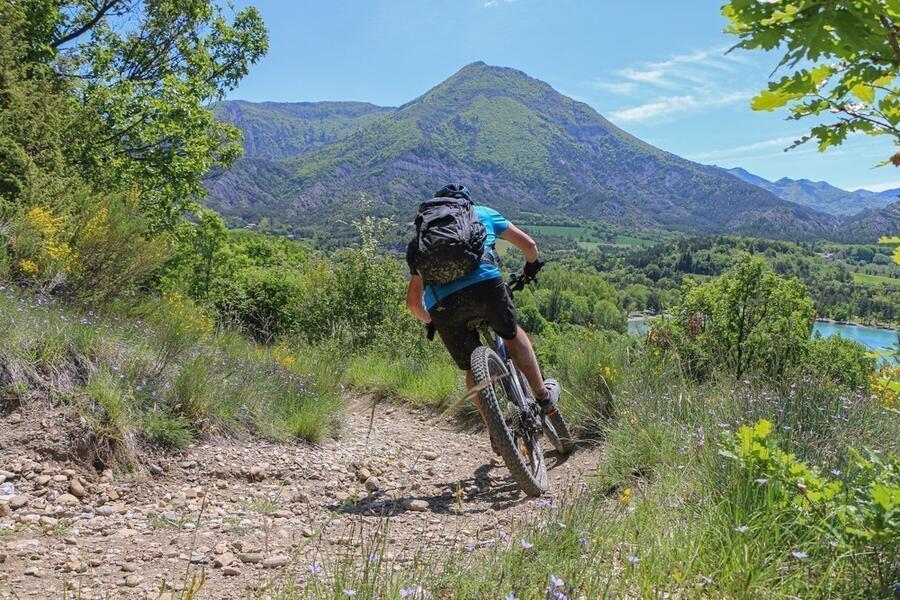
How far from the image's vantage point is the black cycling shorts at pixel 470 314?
3.62m

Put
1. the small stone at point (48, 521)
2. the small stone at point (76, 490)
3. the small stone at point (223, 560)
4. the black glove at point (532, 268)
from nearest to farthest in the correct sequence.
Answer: the small stone at point (223, 560) → the small stone at point (48, 521) → the small stone at point (76, 490) → the black glove at point (532, 268)

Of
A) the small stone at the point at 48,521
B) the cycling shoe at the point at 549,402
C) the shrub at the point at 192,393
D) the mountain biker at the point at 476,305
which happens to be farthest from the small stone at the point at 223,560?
the cycling shoe at the point at 549,402

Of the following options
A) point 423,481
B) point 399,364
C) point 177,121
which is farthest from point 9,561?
point 177,121

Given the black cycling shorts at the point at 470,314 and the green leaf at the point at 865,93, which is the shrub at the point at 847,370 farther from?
the black cycling shorts at the point at 470,314

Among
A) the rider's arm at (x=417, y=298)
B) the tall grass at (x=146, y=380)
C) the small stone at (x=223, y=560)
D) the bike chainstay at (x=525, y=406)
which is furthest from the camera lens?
the rider's arm at (x=417, y=298)

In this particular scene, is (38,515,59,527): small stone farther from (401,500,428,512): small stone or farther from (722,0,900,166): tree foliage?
(722,0,900,166): tree foliage

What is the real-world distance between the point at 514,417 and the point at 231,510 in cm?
175

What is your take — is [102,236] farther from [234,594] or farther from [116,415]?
[234,594]

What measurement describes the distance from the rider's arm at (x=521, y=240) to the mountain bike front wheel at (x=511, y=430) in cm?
86

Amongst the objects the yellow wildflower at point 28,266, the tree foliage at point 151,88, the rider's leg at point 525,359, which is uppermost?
the tree foliage at point 151,88

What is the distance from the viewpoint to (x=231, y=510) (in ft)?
10.3

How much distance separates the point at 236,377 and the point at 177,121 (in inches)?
417

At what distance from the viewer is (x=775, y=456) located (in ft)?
6.39

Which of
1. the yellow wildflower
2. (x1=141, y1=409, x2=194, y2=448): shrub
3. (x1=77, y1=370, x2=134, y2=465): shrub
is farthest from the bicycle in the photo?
the yellow wildflower
